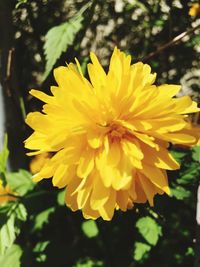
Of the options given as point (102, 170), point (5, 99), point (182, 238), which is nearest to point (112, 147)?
point (102, 170)

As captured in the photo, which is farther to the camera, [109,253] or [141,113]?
[109,253]

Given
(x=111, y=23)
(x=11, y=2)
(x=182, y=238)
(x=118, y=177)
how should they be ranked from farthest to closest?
(x=111, y=23), (x=182, y=238), (x=11, y=2), (x=118, y=177)

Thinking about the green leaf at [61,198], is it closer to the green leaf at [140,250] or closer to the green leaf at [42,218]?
the green leaf at [42,218]

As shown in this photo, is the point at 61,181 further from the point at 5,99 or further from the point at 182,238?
the point at 182,238

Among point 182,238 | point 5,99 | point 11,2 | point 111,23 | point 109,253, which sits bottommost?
point 182,238

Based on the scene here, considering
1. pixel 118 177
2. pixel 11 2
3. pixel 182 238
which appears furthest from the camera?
pixel 182 238

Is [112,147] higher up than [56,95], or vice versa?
[56,95]

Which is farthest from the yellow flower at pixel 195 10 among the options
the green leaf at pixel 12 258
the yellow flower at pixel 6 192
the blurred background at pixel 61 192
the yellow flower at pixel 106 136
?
the green leaf at pixel 12 258

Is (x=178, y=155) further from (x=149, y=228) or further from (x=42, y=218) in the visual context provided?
(x=42, y=218)

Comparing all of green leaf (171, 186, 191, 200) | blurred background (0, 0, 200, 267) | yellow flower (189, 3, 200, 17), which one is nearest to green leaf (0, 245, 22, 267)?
blurred background (0, 0, 200, 267)
